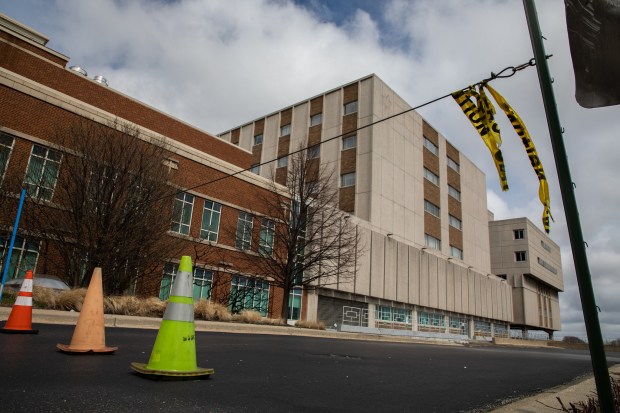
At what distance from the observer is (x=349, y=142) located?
43781 mm

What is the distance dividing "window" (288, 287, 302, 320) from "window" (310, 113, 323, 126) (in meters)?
20.6

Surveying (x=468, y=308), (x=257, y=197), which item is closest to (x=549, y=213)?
(x=257, y=197)

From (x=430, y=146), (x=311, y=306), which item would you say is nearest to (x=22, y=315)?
(x=311, y=306)

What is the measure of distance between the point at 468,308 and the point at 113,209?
46452mm

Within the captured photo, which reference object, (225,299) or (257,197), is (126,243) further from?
(257,197)

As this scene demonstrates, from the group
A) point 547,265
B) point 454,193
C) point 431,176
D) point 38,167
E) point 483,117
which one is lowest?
point 483,117

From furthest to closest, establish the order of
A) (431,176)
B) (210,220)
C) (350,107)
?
(431,176) < (350,107) < (210,220)

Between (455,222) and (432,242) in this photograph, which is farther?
(455,222)

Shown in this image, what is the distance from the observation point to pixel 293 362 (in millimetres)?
7246

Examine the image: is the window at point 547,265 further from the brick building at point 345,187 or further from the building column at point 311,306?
the building column at point 311,306

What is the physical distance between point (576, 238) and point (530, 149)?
2322 mm

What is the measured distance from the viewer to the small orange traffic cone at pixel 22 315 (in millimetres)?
7902

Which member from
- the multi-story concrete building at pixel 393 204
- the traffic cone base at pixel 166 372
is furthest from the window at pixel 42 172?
the multi-story concrete building at pixel 393 204

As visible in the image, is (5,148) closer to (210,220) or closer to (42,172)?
(42,172)
